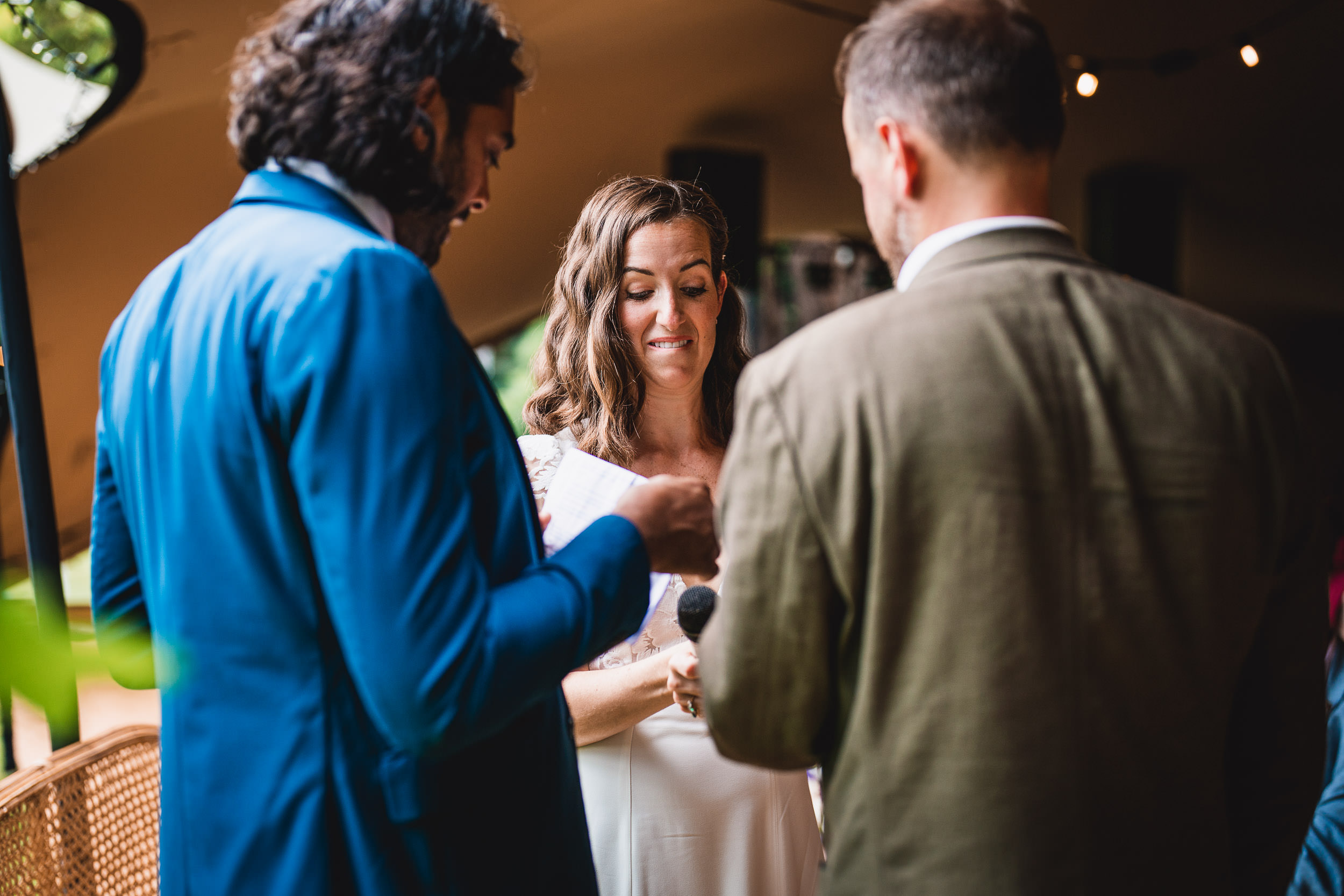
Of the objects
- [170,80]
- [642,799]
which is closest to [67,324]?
[170,80]

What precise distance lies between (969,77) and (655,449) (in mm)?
1176

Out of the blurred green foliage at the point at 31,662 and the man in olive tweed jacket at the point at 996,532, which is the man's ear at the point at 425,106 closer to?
the man in olive tweed jacket at the point at 996,532

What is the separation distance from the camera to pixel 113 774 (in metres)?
1.63

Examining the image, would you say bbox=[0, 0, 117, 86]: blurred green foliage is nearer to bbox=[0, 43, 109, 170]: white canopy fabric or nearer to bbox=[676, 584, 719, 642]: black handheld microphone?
bbox=[0, 43, 109, 170]: white canopy fabric

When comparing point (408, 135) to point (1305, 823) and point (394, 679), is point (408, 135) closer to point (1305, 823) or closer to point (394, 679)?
point (394, 679)

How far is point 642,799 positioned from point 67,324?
12.8ft

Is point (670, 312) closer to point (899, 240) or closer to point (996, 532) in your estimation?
point (899, 240)

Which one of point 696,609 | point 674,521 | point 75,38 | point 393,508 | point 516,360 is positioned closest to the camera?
point 393,508

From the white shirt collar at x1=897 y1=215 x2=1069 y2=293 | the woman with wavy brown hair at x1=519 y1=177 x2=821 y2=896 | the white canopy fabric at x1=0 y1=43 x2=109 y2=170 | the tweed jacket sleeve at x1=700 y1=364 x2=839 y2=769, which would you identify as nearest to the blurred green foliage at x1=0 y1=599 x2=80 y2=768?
the tweed jacket sleeve at x1=700 y1=364 x2=839 y2=769

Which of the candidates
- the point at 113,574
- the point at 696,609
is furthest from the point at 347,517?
the point at 696,609

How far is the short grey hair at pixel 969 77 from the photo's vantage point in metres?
0.91

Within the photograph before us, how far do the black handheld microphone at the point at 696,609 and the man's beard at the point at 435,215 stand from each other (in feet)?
Result: 1.80

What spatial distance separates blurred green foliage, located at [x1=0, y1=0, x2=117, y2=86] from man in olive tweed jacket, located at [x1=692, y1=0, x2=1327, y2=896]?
3.61 m

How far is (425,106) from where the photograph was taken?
0.96 metres
